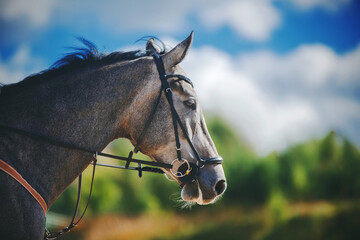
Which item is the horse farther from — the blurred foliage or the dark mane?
the blurred foliage

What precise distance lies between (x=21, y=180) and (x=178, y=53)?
195cm

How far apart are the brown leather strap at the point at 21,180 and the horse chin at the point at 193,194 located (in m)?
1.37

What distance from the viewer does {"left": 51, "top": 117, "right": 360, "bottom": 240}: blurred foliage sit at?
49.0 feet

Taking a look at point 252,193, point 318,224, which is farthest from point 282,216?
point 252,193

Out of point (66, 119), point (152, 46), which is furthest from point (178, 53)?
point (66, 119)

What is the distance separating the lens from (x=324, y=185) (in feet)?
52.2

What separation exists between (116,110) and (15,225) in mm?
1325

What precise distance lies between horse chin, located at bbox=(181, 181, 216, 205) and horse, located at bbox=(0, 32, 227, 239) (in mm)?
10

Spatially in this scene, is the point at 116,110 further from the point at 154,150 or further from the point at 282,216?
the point at 282,216

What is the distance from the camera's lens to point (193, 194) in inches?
117

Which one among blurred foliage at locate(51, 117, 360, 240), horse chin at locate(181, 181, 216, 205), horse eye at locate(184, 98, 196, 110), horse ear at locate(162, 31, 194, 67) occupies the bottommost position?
horse chin at locate(181, 181, 216, 205)

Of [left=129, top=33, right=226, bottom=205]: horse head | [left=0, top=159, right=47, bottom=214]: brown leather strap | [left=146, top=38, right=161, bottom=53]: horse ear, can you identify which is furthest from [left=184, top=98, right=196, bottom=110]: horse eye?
[left=0, top=159, right=47, bottom=214]: brown leather strap

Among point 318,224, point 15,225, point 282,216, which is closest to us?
point 15,225

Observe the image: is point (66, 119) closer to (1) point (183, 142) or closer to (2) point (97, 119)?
(2) point (97, 119)
